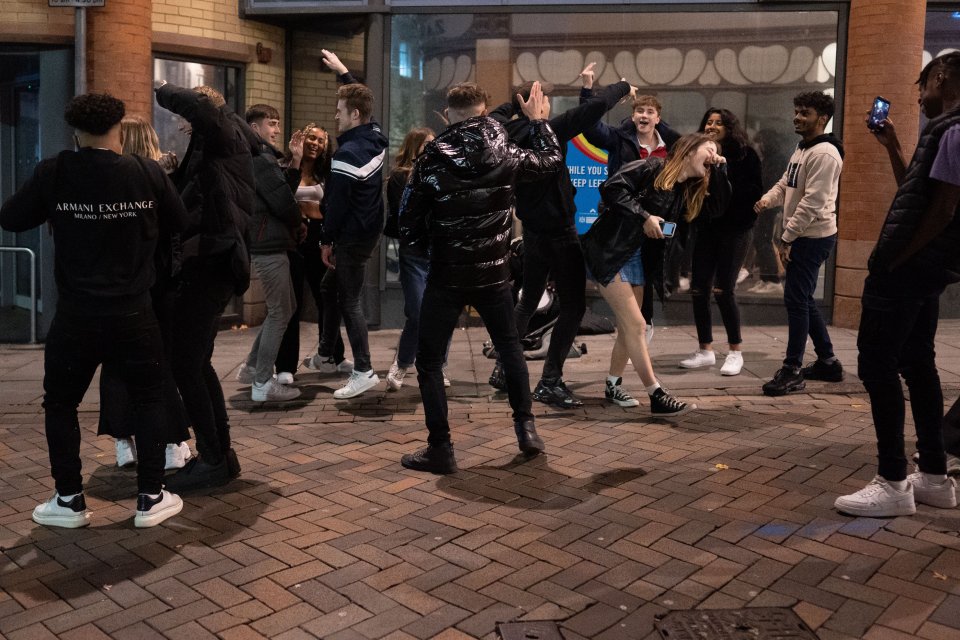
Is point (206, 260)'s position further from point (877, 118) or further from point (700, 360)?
point (700, 360)

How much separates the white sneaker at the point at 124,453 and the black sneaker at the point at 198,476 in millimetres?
442

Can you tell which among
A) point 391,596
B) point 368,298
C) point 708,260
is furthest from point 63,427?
point 368,298

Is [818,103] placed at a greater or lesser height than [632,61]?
lesser

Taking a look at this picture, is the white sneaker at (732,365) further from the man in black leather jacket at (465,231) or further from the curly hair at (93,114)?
the curly hair at (93,114)

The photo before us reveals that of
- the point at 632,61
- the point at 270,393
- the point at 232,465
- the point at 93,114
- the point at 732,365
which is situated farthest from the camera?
the point at 632,61

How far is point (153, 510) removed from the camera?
501 cm

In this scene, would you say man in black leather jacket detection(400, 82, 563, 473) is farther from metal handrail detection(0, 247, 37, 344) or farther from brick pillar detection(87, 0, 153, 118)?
metal handrail detection(0, 247, 37, 344)

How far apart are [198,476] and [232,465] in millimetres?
182

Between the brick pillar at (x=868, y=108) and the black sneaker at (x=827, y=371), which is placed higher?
the brick pillar at (x=868, y=108)

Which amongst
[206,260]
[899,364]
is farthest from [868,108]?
[206,260]

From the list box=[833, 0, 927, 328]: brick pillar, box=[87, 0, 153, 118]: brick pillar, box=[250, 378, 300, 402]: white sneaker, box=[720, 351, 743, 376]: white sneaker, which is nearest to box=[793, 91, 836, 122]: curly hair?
box=[720, 351, 743, 376]: white sneaker

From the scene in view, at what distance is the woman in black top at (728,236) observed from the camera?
8.47 m

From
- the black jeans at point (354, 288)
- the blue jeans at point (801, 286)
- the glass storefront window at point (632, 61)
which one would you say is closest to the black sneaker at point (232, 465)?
the black jeans at point (354, 288)

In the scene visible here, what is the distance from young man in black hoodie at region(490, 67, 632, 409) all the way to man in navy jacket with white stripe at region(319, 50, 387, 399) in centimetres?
99
